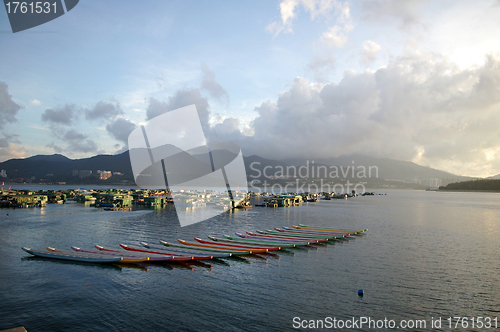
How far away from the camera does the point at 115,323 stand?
49.2ft

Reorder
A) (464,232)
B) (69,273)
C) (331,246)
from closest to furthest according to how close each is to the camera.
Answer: (69,273) < (331,246) < (464,232)

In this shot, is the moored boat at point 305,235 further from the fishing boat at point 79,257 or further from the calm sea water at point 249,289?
the fishing boat at point 79,257

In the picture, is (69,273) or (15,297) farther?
(69,273)

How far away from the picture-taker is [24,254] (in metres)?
26.9

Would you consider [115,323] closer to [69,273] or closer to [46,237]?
[69,273]

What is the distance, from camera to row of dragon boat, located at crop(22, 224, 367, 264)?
81.6 ft

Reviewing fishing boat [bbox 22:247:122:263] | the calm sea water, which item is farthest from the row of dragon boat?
the calm sea water

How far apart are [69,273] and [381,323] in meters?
22.1

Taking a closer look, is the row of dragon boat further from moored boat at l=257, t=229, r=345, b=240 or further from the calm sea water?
the calm sea water

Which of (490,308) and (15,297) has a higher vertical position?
(15,297)

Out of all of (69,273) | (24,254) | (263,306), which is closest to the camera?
(263,306)

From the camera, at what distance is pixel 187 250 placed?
2816 centimetres

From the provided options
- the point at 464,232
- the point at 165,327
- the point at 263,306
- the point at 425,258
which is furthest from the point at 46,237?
the point at 464,232

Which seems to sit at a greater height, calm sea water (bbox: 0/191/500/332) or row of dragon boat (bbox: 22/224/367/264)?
row of dragon boat (bbox: 22/224/367/264)
